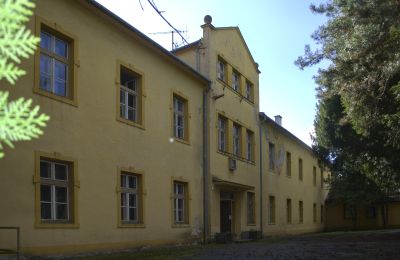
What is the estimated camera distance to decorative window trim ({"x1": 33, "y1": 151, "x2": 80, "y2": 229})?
41.0ft

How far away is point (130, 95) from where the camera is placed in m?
17.5

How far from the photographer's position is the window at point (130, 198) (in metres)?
16.4

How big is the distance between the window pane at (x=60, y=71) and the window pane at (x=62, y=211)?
3.13m

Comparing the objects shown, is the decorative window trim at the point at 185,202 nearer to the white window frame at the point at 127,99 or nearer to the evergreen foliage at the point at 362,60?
the white window frame at the point at 127,99

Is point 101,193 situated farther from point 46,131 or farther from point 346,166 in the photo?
point 346,166

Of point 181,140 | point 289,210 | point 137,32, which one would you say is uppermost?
point 137,32

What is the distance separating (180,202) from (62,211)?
708 centimetres

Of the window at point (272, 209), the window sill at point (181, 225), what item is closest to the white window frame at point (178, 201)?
the window sill at point (181, 225)

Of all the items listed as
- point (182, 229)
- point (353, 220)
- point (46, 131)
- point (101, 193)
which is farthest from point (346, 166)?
point (46, 131)

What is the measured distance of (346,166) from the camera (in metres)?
35.7

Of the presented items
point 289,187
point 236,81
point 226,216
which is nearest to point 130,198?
point 226,216

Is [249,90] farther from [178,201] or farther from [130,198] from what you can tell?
[130,198]

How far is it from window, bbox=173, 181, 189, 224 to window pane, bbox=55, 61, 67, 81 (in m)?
6.99

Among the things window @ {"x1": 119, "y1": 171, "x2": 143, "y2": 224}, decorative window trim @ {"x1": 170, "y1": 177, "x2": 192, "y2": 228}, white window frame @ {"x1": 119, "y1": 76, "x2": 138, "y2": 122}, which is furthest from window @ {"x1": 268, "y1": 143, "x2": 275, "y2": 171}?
window @ {"x1": 119, "y1": 171, "x2": 143, "y2": 224}
